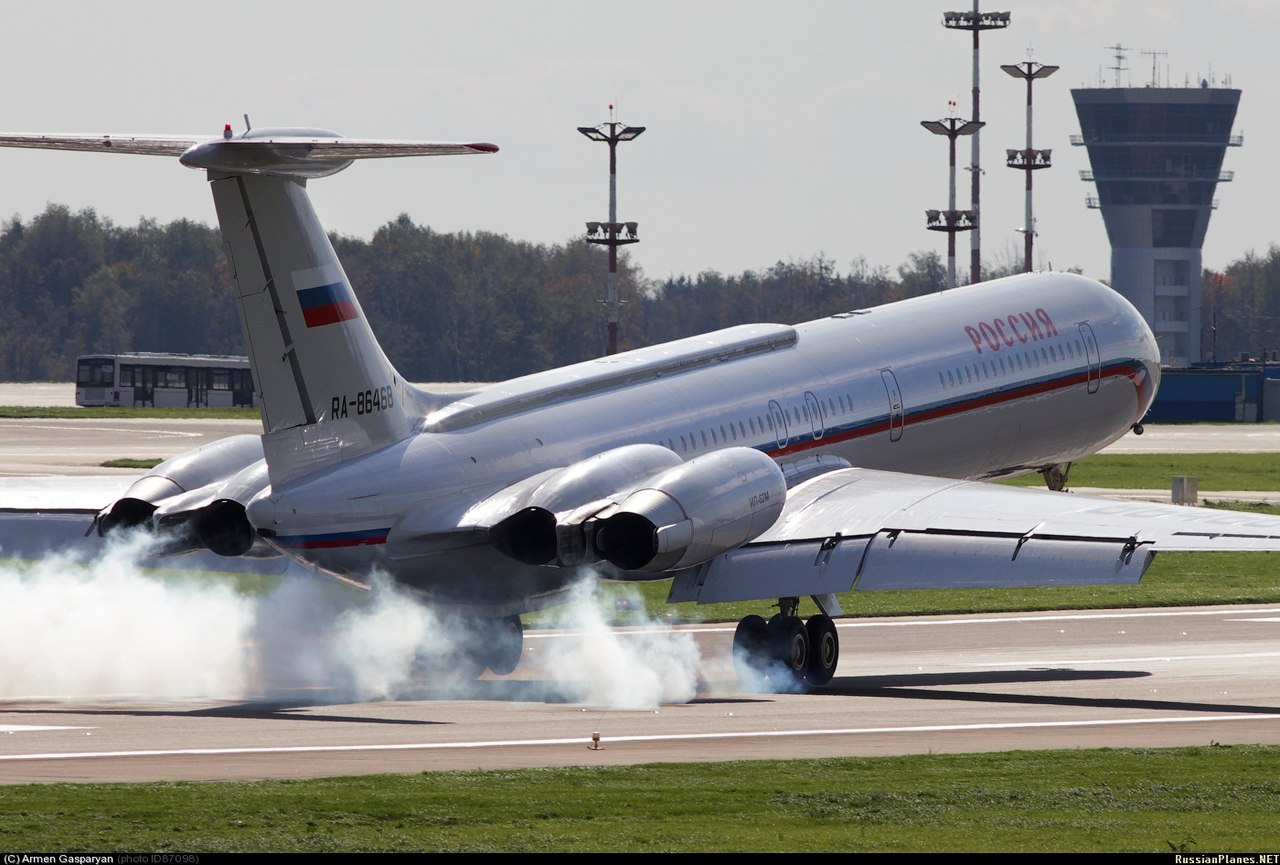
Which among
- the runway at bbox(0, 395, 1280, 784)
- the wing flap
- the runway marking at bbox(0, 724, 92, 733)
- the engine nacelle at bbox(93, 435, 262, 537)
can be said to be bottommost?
the runway at bbox(0, 395, 1280, 784)

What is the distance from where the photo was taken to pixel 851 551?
27.1m

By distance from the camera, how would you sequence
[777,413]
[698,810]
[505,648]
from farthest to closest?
A: [777,413] < [505,648] < [698,810]

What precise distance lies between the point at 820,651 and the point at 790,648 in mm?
393

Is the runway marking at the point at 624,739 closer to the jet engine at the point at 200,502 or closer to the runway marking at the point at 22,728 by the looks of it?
the runway marking at the point at 22,728

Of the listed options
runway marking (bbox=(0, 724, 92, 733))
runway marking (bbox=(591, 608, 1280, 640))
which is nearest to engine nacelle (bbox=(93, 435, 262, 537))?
runway marking (bbox=(0, 724, 92, 733))

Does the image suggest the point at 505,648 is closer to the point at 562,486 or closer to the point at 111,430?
the point at 562,486

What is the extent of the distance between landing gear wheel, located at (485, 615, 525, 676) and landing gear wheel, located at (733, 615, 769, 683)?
2.90 meters

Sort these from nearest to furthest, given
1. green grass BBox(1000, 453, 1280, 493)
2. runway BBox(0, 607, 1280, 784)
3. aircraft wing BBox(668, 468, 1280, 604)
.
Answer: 1. runway BBox(0, 607, 1280, 784)
2. aircraft wing BBox(668, 468, 1280, 604)
3. green grass BBox(1000, 453, 1280, 493)

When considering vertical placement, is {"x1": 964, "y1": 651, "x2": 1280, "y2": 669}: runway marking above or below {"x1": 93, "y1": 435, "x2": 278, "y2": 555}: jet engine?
below

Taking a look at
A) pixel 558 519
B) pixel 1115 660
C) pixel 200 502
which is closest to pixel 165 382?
pixel 1115 660

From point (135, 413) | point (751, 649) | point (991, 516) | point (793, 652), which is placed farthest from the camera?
point (135, 413)

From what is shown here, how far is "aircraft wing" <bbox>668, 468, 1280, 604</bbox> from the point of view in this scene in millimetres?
25000

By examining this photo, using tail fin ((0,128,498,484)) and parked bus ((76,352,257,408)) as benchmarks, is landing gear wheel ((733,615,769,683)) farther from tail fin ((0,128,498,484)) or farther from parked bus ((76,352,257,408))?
parked bus ((76,352,257,408))

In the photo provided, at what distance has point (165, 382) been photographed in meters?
119
